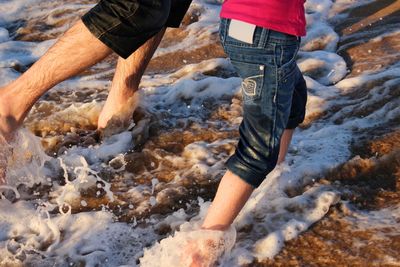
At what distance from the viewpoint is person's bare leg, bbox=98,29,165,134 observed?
318 cm

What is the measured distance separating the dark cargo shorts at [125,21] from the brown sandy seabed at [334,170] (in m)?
0.70

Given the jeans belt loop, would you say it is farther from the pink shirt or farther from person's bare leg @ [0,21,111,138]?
person's bare leg @ [0,21,111,138]

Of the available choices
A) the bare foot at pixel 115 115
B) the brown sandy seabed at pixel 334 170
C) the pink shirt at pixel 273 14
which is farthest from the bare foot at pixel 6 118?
the pink shirt at pixel 273 14

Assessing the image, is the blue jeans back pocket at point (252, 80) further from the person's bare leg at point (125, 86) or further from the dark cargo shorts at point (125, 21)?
the person's bare leg at point (125, 86)

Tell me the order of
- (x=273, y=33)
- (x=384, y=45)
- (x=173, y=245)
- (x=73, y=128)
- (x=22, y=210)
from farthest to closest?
(x=384, y=45) < (x=73, y=128) < (x=22, y=210) < (x=173, y=245) < (x=273, y=33)

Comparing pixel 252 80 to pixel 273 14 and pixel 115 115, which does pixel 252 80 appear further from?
pixel 115 115

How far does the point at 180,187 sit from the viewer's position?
273 centimetres

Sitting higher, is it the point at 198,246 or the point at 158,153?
the point at 198,246

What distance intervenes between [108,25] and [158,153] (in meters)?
0.83

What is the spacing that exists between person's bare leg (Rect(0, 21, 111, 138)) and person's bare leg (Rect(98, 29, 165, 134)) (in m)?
0.63

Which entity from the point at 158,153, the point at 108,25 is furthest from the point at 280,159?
the point at 108,25

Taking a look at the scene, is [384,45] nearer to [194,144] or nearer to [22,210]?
[194,144]

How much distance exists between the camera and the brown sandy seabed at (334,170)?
2.22 metres

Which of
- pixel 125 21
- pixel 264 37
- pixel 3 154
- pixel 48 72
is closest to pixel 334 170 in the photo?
pixel 264 37
